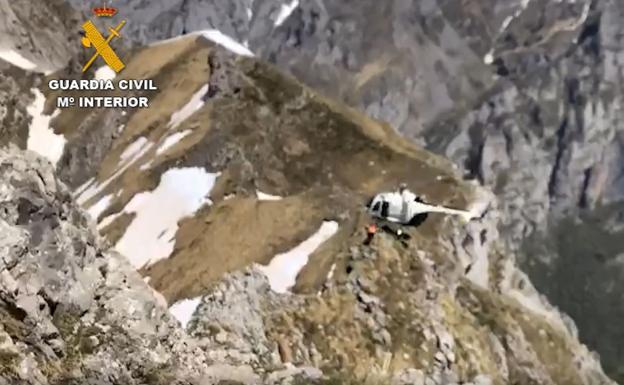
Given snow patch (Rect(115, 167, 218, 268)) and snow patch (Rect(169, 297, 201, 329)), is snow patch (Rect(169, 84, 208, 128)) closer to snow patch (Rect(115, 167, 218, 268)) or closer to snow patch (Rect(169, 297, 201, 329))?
snow patch (Rect(115, 167, 218, 268))

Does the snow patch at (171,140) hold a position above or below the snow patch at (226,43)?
below

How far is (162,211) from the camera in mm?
62531

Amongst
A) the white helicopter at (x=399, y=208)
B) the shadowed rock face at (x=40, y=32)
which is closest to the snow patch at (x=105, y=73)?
the shadowed rock face at (x=40, y=32)

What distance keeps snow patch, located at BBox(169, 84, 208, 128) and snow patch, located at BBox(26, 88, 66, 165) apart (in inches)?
622

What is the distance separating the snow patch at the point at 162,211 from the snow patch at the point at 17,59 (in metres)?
46.8

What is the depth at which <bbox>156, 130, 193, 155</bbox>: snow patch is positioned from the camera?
75.1 m

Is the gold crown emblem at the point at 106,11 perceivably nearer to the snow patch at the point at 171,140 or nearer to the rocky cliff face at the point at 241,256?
the rocky cliff face at the point at 241,256

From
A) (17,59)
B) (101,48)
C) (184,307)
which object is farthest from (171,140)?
(17,59)

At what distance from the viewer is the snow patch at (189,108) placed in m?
80.2

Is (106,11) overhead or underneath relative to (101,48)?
underneath

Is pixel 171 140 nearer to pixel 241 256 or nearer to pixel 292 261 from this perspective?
pixel 241 256

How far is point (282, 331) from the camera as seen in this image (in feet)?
138

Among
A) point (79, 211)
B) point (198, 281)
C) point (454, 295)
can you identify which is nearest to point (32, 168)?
point (79, 211)

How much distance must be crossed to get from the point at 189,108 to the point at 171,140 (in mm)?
6381
